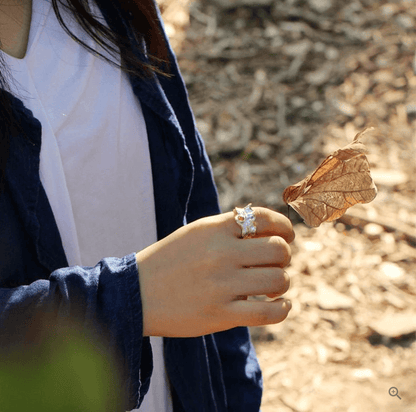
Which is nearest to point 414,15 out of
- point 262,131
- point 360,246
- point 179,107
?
point 262,131

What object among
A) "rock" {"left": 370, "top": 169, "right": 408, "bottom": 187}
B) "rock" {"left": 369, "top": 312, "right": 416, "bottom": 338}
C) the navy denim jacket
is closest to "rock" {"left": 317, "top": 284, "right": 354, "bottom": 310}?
"rock" {"left": 369, "top": 312, "right": 416, "bottom": 338}

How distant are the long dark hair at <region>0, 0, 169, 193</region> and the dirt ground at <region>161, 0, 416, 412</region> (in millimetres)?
1446

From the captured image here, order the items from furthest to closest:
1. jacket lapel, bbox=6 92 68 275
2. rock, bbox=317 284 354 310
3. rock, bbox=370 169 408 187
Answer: rock, bbox=370 169 408 187 < rock, bbox=317 284 354 310 < jacket lapel, bbox=6 92 68 275

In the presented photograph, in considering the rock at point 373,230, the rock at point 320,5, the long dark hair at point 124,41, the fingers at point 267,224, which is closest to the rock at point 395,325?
the rock at point 373,230

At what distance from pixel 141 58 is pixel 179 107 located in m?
0.15

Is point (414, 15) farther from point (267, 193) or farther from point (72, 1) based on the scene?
point (72, 1)

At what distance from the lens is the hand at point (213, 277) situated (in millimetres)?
660

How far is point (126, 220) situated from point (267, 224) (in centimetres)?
41

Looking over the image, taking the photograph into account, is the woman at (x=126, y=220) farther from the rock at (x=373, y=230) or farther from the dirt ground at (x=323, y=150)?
the rock at (x=373, y=230)

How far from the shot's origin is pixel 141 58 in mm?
1047

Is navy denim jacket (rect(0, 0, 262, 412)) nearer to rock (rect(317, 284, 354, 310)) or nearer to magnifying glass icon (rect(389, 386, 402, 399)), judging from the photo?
magnifying glass icon (rect(389, 386, 402, 399))

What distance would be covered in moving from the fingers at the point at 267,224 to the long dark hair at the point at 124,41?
0.39 m

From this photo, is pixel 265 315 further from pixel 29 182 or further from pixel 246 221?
pixel 29 182

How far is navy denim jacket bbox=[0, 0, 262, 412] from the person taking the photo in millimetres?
678
